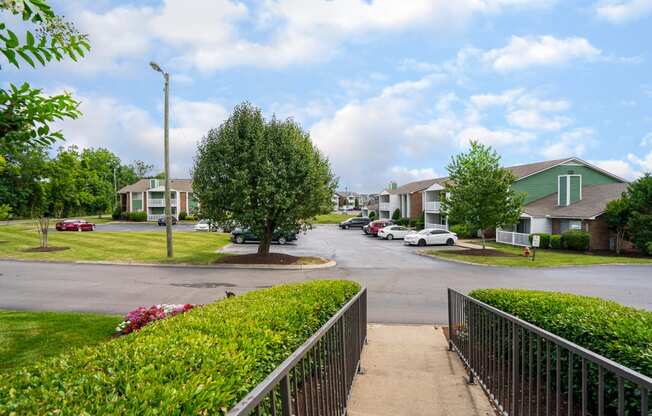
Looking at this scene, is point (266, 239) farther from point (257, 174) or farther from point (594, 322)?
point (594, 322)

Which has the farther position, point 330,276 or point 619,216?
point 619,216

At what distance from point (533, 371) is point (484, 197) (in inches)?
866

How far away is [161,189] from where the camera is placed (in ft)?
222

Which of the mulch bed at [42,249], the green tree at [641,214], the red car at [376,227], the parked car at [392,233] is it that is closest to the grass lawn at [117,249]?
the mulch bed at [42,249]

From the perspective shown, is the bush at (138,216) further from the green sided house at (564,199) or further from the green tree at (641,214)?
the green tree at (641,214)

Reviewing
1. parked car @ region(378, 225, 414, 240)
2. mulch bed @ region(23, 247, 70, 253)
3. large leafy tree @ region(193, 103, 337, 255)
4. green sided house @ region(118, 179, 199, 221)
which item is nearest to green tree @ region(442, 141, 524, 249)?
large leafy tree @ region(193, 103, 337, 255)

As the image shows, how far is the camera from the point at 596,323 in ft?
14.6

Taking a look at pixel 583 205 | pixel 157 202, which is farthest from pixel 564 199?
pixel 157 202

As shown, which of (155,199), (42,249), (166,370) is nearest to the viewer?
(166,370)

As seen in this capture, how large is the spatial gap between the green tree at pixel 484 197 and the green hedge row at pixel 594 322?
1998 centimetres

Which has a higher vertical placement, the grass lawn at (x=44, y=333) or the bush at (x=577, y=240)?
the bush at (x=577, y=240)

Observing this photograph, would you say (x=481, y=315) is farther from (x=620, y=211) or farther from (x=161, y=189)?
(x=161, y=189)

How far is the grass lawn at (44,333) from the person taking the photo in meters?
6.93

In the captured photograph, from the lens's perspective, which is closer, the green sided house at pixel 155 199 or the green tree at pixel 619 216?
the green tree at pixel 619 216
